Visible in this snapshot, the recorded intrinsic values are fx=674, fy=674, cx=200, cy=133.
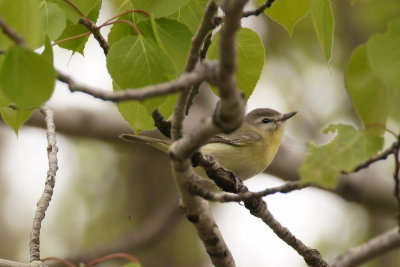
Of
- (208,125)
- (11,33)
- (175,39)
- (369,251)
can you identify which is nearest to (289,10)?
(175,39)

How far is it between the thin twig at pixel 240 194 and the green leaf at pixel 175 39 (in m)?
0.45

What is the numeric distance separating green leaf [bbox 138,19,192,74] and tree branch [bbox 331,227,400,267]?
2547mm

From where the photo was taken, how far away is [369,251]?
4.64 meters

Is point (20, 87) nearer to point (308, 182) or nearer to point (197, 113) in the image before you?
point (308, 182)

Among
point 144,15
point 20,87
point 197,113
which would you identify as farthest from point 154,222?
point 20,87

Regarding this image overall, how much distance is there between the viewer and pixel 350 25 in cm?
951

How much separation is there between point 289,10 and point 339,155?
867 millimetres

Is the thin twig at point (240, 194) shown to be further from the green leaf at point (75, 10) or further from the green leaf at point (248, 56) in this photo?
the green leaf at point (75, 10)

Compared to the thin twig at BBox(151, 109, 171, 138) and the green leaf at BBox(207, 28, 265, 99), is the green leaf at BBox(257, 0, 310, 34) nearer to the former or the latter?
the green leaf at BBox(207, 28, 265, 99)

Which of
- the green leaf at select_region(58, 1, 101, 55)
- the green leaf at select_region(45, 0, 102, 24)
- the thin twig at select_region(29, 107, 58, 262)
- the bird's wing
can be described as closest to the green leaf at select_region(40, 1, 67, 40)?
the green leaf at select_region(45, 0, 102, 24)

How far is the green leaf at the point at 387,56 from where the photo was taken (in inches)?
77.0

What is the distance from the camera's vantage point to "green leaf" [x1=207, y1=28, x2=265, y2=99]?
8.71ft

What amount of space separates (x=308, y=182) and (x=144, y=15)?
1065 millimetres

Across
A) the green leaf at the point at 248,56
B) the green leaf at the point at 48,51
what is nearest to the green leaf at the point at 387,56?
the green leaf at the point at 248,56
